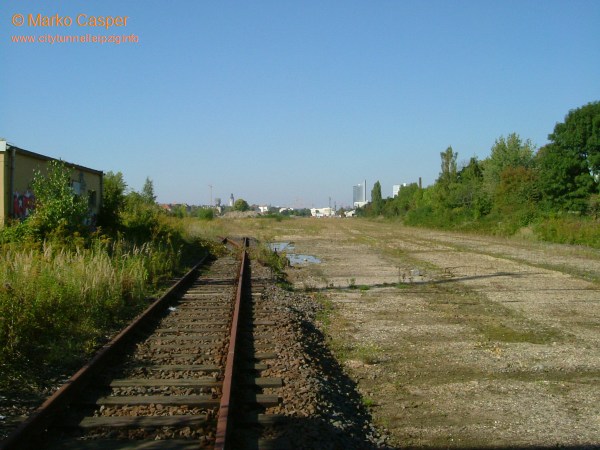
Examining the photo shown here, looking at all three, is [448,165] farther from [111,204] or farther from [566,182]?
[111,204]

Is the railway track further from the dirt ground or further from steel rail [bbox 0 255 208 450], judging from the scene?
the dirt ground

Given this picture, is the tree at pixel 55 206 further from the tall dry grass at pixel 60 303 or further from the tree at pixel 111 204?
the tree at pixel 111 204

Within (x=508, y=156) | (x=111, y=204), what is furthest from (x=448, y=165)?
Answer: (x=111, y=204)

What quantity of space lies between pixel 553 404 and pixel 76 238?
12.1m

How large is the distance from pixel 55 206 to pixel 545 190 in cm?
3854

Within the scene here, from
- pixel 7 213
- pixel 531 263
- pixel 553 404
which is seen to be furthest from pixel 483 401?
pixel 531 263

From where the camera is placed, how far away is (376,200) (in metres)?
128

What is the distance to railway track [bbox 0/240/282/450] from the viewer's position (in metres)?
4.87

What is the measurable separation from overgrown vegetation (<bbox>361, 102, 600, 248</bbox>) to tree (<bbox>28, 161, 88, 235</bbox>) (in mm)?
27396

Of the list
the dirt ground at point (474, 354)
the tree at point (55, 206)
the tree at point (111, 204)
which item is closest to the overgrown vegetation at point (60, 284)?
the tree at point (55, 206)

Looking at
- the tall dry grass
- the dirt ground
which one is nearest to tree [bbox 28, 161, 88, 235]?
the tall dry grass

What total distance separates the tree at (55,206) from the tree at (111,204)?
754cm

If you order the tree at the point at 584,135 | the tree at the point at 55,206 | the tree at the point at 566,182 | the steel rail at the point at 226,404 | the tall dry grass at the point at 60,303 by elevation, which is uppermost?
the tree at the point at 584,135

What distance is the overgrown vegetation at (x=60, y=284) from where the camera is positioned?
7539 millimetres
